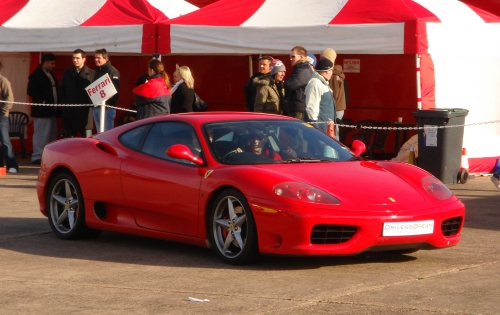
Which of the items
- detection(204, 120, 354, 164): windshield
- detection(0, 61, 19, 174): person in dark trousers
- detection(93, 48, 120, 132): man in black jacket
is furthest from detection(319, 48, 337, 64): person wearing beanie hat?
detection(204, 120, 354, 164): windshield

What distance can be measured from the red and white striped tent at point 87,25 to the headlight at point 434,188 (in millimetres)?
8012

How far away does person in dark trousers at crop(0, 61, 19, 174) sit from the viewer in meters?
15.1

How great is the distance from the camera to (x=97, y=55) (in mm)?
15477

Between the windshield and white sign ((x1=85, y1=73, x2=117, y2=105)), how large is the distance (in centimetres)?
576

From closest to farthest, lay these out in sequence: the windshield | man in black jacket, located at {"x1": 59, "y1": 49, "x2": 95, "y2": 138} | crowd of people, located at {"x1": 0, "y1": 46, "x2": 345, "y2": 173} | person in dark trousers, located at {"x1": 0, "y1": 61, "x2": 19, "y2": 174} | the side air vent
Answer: the windshield, the side air vent, crowd of people, located at {"x1": 0, "y1": 46, "x2": 345, "y2": 173}, person in dark trousers, located at {"x1": 0, "y1": 61, "x2": 19, "y2": 174}, man in black jacket, located at {"x1": 59, "y1": 49, "x2": 95, "y2": 138}

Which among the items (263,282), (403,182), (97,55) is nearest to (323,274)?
(263,282)

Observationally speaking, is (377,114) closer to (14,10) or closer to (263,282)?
(14,10)

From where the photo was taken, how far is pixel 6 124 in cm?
1549

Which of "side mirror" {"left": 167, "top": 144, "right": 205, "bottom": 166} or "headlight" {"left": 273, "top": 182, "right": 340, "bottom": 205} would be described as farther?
"side mirror" {"left": 167, "top": 144, "right": 205, "bottom": 166}

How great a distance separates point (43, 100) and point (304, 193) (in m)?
10.7

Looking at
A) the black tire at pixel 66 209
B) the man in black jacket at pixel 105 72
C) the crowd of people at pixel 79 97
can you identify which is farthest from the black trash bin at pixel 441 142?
the black tire at pixel 66 209

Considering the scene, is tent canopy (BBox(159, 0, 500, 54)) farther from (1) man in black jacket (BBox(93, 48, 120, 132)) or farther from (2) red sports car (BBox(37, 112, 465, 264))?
(2) red sports car (BBox(37, 112, 465, 264))

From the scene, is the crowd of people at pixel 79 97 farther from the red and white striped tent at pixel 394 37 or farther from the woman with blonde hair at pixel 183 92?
the red and white striped tent at pixel 394 37

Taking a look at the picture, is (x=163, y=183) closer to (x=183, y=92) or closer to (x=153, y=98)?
(x=153, y=98)
